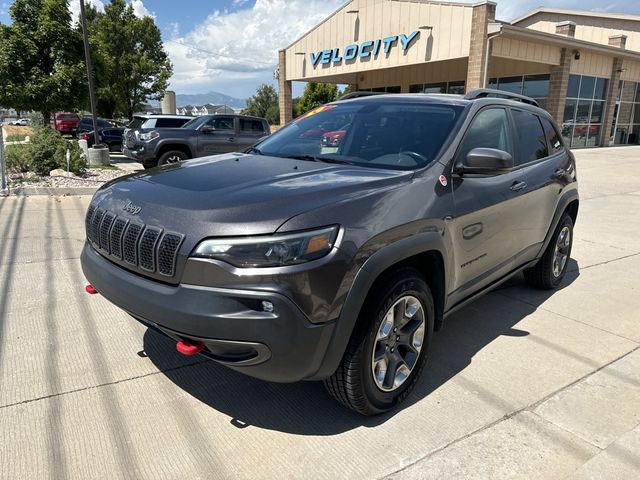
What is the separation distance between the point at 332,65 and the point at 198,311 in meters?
24.6

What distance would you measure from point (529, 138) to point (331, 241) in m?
2.81

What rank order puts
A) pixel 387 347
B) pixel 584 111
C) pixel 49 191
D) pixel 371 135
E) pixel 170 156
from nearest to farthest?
pixel 387 347, pixel 371 135, pixel 49 191, pixel 170 156, pixel 584 111

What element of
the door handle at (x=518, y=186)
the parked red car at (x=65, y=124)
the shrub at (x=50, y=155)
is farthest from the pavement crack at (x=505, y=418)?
the parked red car at (x=65, y=124)

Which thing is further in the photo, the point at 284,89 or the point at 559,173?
the point at 284,89

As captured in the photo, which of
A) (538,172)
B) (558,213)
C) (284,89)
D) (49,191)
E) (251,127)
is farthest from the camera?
(284,89)

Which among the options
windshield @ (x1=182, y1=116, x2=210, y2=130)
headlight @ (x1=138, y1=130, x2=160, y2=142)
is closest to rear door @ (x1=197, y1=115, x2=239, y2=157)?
windshield @ (x1=182, y1=116, x2=210, y2=130)

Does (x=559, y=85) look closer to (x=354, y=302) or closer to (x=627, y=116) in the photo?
(x=627, y=116)

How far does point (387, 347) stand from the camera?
2732mm

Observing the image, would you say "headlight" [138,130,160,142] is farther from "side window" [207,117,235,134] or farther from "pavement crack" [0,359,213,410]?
"pavement crack" [0,359,213,410]

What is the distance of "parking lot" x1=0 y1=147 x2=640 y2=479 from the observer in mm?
2396

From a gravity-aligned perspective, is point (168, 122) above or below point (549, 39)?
below

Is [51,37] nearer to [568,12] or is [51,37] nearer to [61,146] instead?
[61,146]

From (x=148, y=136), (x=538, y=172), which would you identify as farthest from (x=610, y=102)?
(x=538, y=172)

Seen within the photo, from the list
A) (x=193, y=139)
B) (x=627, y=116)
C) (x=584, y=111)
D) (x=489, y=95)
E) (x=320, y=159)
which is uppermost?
(x=584, y=111)
